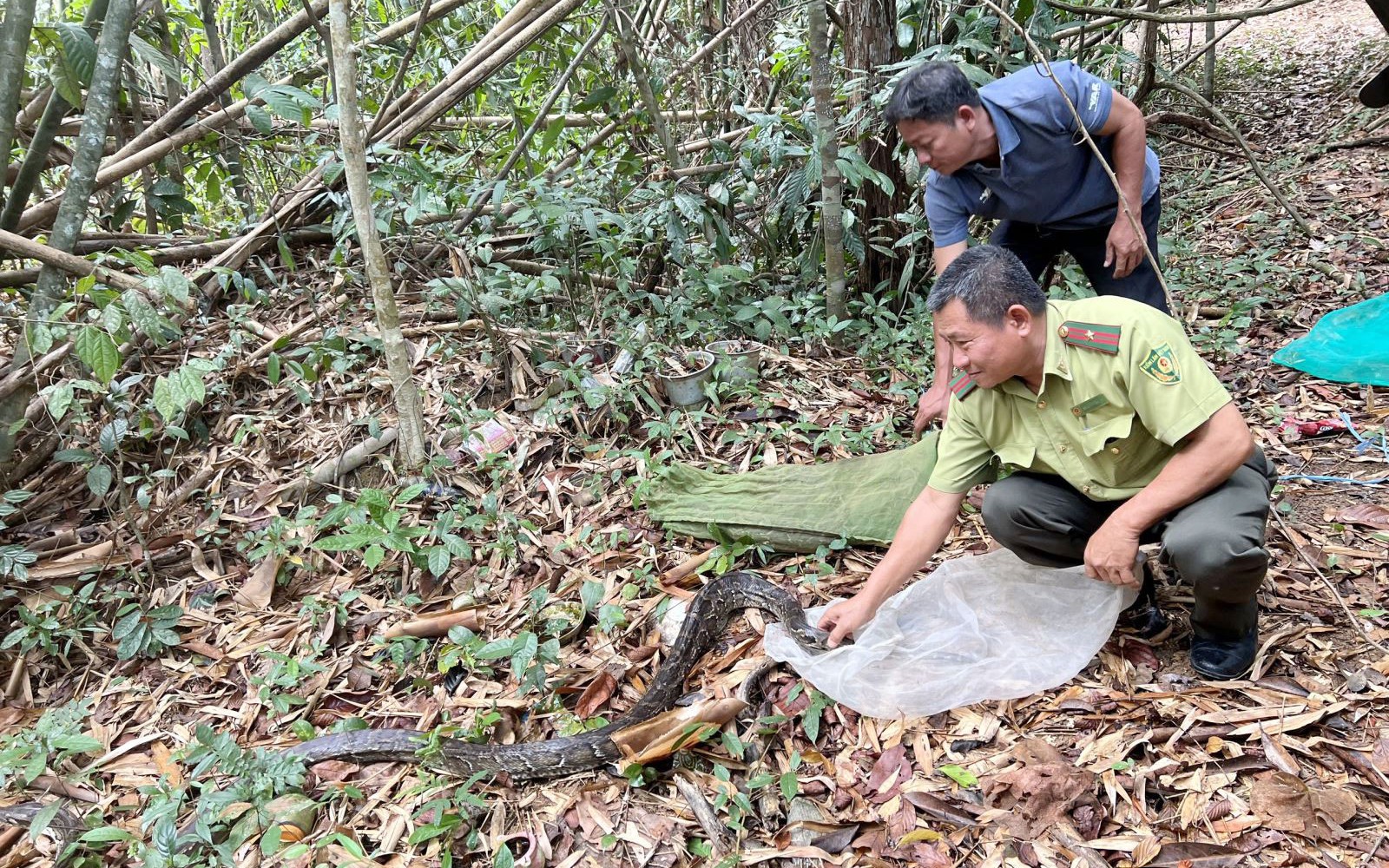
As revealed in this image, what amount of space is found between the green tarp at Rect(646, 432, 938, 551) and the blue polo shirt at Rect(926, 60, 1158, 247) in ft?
3.52

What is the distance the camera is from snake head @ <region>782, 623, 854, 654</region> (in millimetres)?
3064

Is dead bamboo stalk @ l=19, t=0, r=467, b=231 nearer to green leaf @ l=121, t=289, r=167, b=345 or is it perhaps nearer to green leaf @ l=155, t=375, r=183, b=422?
green leaf @ l=121, t=289, r=167, b=345

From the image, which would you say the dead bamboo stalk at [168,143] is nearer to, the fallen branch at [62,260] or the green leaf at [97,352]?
the fallen branch at [62,260]

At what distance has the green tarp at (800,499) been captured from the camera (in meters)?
3.70

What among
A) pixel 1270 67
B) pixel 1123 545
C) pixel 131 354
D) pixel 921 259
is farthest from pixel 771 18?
pixel 1270 67

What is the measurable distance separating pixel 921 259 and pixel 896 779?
3.71m

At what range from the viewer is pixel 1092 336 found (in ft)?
8.70

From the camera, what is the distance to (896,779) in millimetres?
2688

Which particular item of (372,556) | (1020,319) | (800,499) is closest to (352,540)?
(372,556)

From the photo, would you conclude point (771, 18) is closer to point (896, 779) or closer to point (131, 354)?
point (131, 354)

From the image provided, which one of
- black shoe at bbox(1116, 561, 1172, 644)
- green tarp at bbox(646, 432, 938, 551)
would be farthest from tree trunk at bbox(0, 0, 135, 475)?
black shoe at bbox(1116, 561, 1172, 644)

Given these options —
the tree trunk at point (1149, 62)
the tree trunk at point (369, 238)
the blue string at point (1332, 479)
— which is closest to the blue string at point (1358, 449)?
the blue string at point (1332, 479)

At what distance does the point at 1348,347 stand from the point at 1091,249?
175 centimetres

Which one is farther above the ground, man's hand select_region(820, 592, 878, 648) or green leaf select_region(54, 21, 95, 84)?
green leaf select_region(54, 21, 95, 84)
